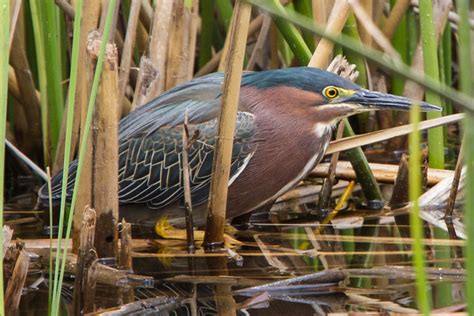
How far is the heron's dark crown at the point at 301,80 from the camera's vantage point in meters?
4.09

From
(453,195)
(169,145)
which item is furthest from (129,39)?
(453,195)

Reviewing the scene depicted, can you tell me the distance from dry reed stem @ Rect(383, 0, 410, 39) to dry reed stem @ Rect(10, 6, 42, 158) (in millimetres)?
1959

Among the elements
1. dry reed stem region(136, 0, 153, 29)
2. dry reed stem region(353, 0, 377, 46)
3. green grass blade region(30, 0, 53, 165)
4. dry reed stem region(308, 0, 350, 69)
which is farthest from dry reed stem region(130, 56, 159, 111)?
dry reed stem region(353, 0, 377, 46)

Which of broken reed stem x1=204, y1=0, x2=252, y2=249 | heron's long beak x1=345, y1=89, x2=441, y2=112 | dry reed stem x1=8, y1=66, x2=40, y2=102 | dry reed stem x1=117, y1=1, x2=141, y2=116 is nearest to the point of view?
broken reed stem x1=204, y1=0, x2=252, y2=249

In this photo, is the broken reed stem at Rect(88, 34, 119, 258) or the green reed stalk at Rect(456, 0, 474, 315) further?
the broken reed stem at Rect(88, 34, 119, 258)

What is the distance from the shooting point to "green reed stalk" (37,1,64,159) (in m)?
4.31

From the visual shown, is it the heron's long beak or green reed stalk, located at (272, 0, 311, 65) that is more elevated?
green reed stalk, located at (272, 0, 311, 65)

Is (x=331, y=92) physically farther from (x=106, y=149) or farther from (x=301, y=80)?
(x=106, y=149)

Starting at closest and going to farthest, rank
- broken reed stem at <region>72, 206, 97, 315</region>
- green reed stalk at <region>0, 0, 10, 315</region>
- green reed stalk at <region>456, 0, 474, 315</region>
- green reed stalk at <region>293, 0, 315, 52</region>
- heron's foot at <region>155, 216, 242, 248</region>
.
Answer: green reed stalk at <region>456, 0, 474, 315</region>, green reed stalk at <region>0, 0, 10, 315</region>, broken reed stem at <region>72, 206, 97, 315</region>, heron's foot at <region>155, 216, 242, 248</region>, green reed stalk at <region>293, 0, 315, 52</region>

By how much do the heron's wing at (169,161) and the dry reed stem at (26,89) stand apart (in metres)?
0.91

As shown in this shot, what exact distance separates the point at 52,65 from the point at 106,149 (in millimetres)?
1208

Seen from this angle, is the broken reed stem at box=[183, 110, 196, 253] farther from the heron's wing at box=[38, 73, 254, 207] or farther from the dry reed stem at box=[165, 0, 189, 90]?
the dry reed stem at box=[165, 0, 189, 90]

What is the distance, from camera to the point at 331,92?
4.13m

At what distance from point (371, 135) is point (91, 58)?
1491 mm
